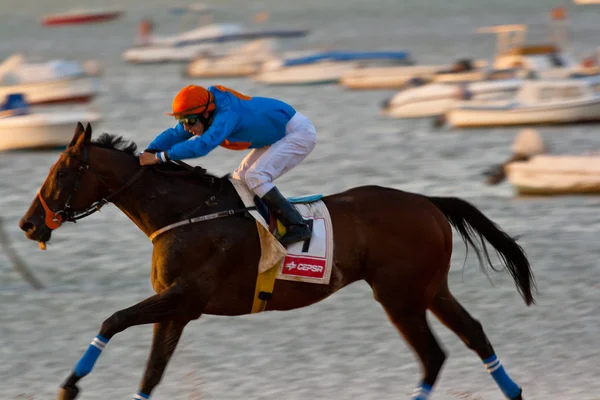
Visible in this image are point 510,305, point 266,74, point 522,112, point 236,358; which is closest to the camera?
point 236,358

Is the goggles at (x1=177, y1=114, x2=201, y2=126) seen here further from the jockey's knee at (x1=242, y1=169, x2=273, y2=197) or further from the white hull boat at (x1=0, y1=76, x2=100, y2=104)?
the white hull boat at (x1=0, y1=76, x2=100, y2=104)

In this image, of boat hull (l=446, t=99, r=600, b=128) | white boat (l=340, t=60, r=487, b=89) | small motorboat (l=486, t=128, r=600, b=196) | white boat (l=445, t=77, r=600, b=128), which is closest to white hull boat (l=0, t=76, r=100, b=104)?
white boat (l=340, t=60, r=487, b=89)

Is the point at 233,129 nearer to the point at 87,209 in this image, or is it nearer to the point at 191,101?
the point at 191,101

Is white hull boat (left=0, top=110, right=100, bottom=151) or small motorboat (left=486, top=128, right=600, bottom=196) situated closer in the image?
small motorboat (left=486, top=128, right=600, bottom=196)

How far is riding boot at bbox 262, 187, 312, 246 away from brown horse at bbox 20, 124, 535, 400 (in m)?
0.21

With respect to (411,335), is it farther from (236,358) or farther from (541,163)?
(541,163)

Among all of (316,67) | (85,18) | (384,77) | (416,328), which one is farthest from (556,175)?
(85,18)

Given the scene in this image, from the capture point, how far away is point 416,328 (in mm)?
8586

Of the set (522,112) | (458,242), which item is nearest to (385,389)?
(458,242)

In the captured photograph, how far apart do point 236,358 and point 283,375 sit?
0.94 metres

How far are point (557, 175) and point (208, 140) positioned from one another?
51.0 ft

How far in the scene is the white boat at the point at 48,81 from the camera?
4478cm

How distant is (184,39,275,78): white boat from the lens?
223 feet

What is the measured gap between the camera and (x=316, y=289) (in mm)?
8672
